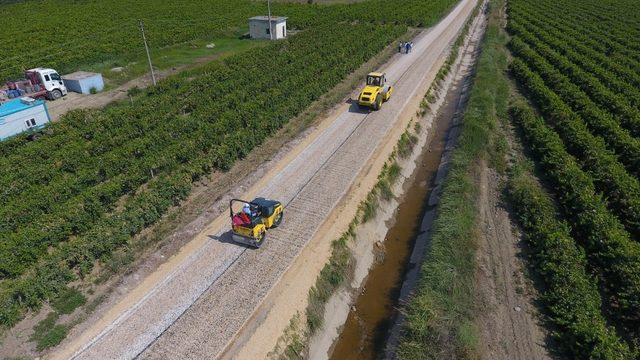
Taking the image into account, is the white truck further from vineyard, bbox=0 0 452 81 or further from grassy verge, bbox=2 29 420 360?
grassy verge, bbox=2 29 420 360

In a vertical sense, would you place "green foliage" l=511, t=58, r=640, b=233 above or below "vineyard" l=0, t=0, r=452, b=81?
below

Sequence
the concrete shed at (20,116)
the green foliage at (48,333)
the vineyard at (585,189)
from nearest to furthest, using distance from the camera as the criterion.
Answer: the green foliage at (48,333)
the vineyard at (585,189)
the concrete shed at (20,116)

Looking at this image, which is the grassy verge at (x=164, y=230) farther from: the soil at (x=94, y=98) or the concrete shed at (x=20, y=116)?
the soil at (x=94, y=98)

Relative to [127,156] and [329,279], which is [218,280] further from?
[127,156]

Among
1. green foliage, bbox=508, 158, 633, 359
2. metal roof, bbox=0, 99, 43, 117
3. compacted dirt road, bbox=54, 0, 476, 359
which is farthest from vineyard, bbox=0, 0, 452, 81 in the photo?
green foliage, bbox=508, 158, 633, 359

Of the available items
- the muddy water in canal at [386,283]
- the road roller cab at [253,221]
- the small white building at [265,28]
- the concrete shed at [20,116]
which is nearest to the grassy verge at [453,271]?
the muddy water in canal at [386,283]

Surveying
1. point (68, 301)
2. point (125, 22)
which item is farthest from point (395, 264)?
point (125, 22)

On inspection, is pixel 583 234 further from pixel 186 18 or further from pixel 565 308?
pixel 186 18
